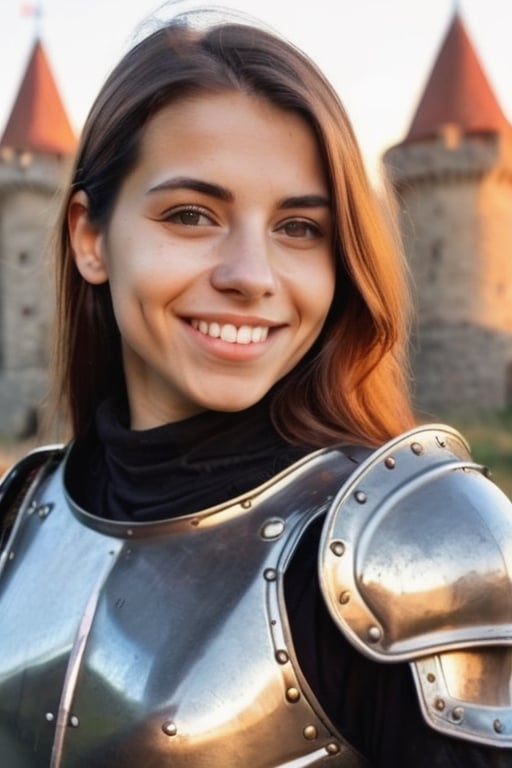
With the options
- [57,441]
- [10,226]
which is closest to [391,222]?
[57,441]

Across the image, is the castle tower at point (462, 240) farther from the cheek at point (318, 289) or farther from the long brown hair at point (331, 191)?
the cheek at point (318, 289)

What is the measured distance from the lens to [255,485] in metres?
1.16

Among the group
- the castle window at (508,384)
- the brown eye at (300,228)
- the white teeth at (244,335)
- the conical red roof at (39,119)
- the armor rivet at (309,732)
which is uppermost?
the conical red roof at (39,119)

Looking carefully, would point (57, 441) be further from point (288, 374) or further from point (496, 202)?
point (496, 202)

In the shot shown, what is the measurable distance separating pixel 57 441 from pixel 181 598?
0.83m

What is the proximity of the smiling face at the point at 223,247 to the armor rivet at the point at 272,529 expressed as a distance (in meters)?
0.16

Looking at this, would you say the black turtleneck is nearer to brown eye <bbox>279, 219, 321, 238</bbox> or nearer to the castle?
brown eye <bbox>279, 219, 321, 238</bbox>

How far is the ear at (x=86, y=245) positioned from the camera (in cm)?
130

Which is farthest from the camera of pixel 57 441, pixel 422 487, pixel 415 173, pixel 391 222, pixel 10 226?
pixel 10 226

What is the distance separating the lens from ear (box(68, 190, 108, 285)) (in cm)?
130

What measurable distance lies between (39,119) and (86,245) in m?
21.1

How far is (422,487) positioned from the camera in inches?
39.9

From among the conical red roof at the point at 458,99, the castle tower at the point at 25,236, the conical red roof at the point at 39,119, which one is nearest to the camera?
the conical red roof at the point at 458,99

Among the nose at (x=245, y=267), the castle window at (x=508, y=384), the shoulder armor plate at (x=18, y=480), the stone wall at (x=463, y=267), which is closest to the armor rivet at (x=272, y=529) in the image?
the nose at (x=245, y=267)
